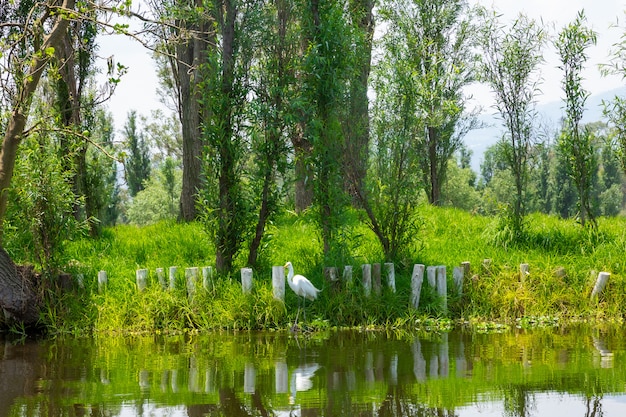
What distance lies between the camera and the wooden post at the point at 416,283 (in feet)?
38.4

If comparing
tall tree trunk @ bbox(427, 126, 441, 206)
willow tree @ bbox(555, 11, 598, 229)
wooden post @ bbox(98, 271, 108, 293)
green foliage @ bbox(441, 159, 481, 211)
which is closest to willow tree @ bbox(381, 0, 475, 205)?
tall tree trunk @ bbox(427, 126, 441, 206)

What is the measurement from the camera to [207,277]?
12117mm

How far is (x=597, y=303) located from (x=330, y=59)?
17.8 ft

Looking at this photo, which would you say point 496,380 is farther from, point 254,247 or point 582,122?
point 582,122

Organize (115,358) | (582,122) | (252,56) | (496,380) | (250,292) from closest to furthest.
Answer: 1. (496,380)
2. (115,358)
3. (250,292)
4. (252,56)
5. (582,122)

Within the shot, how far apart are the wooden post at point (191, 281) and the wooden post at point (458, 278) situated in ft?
12.7

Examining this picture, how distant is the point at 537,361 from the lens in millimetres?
8789

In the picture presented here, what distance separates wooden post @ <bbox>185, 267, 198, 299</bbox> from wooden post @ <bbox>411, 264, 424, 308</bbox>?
323cm

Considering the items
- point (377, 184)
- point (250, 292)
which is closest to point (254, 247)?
point (250, 292)

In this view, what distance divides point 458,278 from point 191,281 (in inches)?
156

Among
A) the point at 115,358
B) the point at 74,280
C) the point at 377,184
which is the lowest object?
the point at 115,358

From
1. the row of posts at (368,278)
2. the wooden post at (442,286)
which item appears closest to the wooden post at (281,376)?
the row of posts at (368,278)

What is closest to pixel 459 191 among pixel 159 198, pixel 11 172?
pixel 159 198

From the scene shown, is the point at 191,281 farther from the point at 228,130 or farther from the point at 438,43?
the point at 438,43
